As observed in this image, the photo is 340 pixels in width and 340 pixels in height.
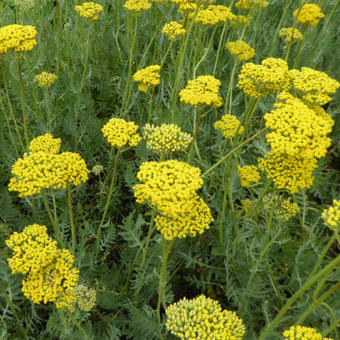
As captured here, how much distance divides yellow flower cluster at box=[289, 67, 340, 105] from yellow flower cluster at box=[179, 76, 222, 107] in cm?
49

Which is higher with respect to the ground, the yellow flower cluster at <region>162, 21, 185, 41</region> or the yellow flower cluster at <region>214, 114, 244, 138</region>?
the yellow flower cluster at <region>162, 21, 185, 41</region>

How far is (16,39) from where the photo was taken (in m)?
2.08

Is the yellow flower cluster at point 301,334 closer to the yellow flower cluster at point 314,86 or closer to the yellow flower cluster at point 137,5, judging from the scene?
the yellow flower cluster at point 314,86

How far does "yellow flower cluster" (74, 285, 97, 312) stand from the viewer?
1.87 metres

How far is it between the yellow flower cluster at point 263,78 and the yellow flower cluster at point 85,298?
5.04 ft

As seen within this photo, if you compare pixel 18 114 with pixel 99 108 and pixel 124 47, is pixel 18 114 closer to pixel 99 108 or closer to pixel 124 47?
pixel 99 108

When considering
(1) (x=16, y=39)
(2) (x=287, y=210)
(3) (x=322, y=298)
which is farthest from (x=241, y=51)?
(3) (x=322, y=298)

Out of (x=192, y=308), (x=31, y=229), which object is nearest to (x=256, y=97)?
(x=192, y=308)

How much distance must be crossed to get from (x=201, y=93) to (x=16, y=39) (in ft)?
4.02

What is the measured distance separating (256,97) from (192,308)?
4.25 ft

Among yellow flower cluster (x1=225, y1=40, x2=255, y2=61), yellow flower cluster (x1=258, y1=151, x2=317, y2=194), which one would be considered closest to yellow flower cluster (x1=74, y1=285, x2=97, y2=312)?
yellow flower cluster (x1=258, y1=151, x2=317, y2=194)

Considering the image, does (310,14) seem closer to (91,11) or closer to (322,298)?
(91,11)

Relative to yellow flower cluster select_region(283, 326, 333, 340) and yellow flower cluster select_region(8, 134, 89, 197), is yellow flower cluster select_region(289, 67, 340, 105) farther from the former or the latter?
yellow flower cluster select_region(8, 134, 89, 197)

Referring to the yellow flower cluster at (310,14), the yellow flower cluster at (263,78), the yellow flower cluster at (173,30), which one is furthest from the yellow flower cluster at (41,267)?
the yellow flower cluster at (310,14)
